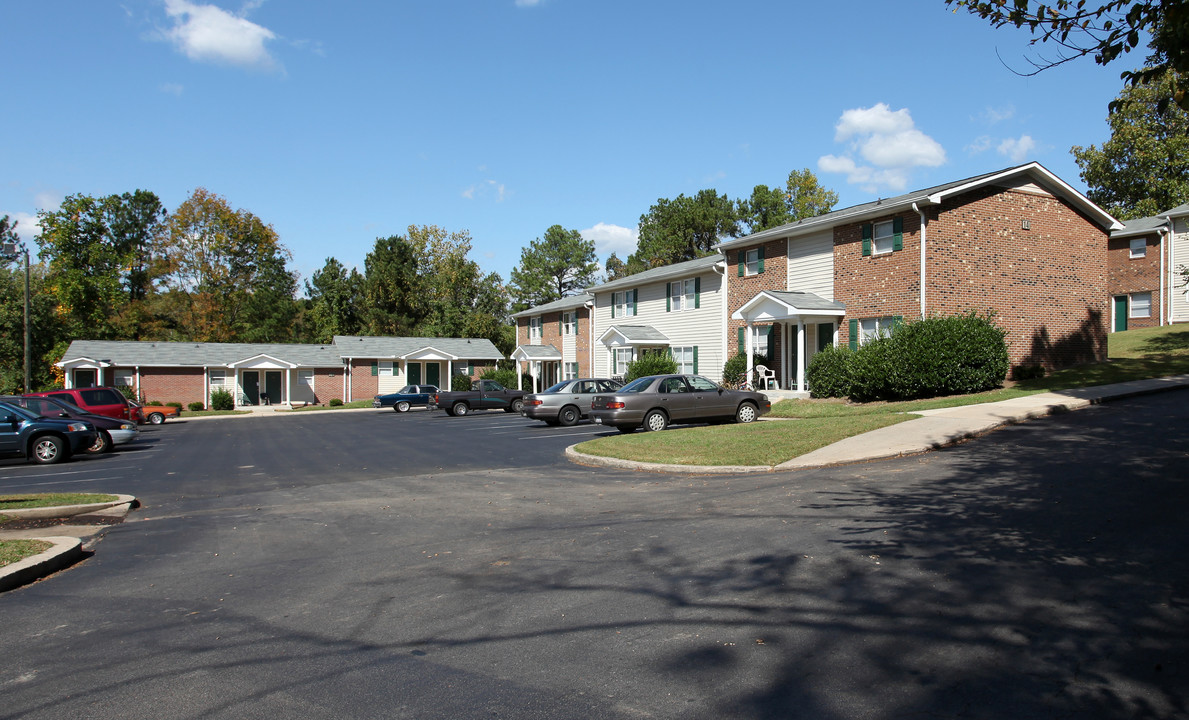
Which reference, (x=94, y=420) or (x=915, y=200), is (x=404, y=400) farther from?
(x=915, y=200)

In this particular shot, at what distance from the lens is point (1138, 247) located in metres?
36.8

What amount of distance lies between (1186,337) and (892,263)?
1494cm

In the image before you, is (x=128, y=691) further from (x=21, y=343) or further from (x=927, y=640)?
(x=21, y=343)

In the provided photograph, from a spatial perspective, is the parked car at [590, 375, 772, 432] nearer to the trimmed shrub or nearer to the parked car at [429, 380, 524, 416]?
the trimmed shrub

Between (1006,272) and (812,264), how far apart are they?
6184mm

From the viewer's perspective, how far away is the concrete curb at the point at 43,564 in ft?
21.7

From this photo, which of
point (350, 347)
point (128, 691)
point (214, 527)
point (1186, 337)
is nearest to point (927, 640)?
point (128, 691)

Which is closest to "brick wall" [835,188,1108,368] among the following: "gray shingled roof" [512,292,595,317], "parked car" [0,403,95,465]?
"gray shingled roof" [512,292,595,317]

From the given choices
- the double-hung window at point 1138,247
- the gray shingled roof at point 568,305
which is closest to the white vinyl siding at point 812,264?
the gray shingled roof at point 568,305

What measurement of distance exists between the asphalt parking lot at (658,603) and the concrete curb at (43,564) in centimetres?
16

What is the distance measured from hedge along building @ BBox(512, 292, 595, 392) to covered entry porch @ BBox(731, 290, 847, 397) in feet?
50.8

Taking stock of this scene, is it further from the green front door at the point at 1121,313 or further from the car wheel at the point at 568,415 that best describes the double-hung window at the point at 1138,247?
the car wheel at the point at 568,415

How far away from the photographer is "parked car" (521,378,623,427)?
23.7 metres

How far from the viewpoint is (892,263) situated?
918 inches
